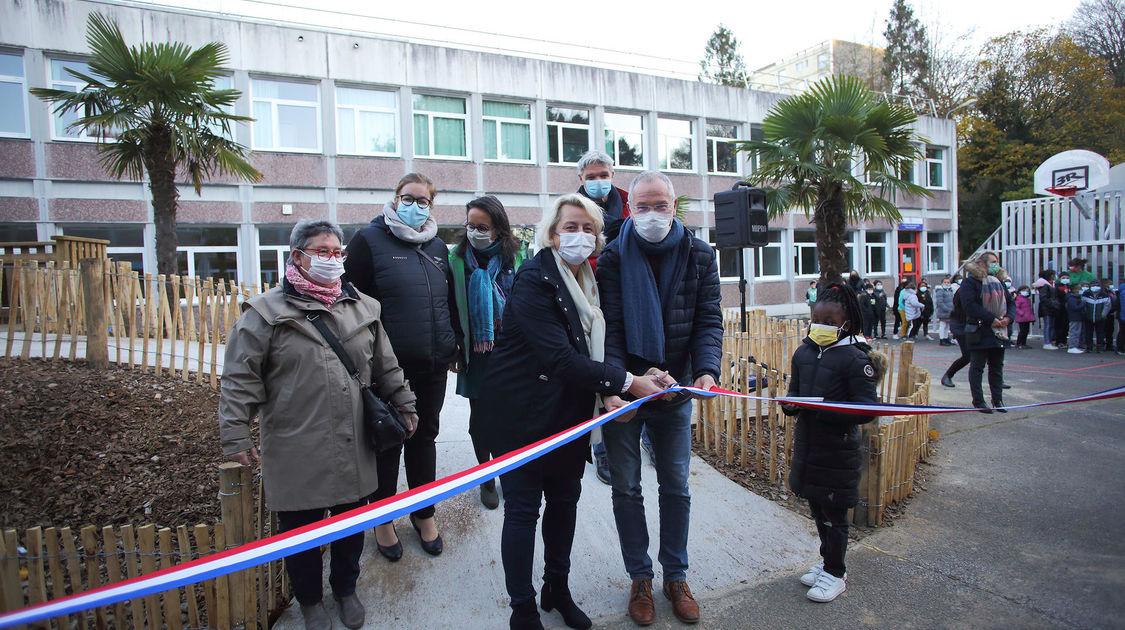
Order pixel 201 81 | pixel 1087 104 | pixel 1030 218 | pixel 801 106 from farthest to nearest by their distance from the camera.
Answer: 1. pixel 1087 104
2. pixel 1030 218
3. pixel 801 106
4. pixel 201 81

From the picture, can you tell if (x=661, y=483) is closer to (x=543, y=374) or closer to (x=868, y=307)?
(x=543, y=374)

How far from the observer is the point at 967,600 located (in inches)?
123

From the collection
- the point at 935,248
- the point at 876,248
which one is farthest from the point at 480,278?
the point at 935,248

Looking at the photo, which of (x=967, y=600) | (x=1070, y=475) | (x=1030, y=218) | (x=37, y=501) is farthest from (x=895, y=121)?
(x=1030, y=218)

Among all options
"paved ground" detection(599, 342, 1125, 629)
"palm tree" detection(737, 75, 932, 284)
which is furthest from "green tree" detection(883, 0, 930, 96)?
"paved ground" detection(599, 342, 1125, 629)

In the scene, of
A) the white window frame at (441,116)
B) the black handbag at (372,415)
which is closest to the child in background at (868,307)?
the white window frame at (441,116)

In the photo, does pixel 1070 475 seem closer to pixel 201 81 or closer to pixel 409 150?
pixel 201 81

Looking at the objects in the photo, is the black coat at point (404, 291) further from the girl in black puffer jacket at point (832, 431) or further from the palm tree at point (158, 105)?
the palm tree at point (158, 105)

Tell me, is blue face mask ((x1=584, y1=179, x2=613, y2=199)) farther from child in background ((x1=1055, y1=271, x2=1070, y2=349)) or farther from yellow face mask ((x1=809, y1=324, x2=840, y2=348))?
child in background ((x1=1055, y1=271, x2=1070, y2=349))

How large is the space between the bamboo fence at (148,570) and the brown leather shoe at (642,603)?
1.72 metres

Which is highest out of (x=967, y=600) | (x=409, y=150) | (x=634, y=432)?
(x=409, y=150)

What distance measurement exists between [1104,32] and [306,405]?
38.3 meters

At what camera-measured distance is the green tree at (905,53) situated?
36.0m

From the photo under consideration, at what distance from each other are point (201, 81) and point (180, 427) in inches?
213
